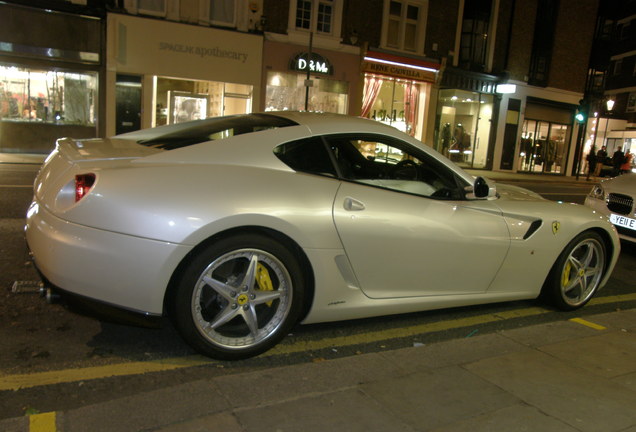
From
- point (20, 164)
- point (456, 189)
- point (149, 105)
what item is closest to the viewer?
point (456, 189)

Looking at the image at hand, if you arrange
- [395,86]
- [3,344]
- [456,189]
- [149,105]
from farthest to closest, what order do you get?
[395,86], [149,105], [456,189], [3,344]

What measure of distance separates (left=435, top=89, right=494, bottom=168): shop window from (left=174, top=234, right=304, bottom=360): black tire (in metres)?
20.8

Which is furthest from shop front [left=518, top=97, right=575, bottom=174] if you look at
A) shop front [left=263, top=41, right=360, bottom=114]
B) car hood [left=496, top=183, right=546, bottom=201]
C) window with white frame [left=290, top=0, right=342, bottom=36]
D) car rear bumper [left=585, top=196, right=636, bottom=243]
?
car hood [left=496, top=183, right=546, bottom=201]

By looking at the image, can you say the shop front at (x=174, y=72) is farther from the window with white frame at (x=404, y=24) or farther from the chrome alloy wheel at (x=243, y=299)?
the chrome alloy wheel at (x=243, y=299)

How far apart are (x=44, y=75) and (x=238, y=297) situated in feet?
52.2

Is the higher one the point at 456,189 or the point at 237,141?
the point at 237,141

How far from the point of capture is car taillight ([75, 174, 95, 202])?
2.72 meters

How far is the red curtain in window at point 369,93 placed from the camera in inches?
834

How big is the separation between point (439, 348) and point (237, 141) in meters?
1.92

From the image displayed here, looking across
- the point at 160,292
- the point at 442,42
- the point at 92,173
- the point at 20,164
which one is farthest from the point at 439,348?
the point at 442,42

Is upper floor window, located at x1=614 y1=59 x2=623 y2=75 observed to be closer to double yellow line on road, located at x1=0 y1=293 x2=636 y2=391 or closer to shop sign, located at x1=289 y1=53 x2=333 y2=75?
shop sign, located at x1=289 y1=53 x2=333 y2=75

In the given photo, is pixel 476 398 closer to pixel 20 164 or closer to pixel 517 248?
pixel 517 248

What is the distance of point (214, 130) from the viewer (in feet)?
11.8

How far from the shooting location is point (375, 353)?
3311 mm
